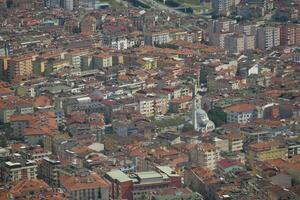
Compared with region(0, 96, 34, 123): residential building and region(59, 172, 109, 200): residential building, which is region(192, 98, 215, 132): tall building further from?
region(59, 172, 109, 200): residential building

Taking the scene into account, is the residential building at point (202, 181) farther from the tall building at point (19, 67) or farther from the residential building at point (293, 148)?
the tall building at point (19, 67)

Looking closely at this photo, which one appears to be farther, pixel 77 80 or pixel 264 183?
pixel 77 80

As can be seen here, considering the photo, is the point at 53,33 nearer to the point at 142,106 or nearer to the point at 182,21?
the point at 182,21

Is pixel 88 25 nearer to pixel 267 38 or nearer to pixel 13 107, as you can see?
pixel 267 38

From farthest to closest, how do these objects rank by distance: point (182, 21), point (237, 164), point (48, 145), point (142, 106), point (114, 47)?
point (182, 21) → point (114, 47) → point (142, 106) → point (48, 145) → point (237, 164)

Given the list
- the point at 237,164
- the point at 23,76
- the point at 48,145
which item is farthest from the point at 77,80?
the point at 237,164

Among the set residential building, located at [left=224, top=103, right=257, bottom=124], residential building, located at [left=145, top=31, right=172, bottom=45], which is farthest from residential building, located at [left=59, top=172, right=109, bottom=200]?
residential building, located at [left=145, top=31, right=172, bottom=45]
